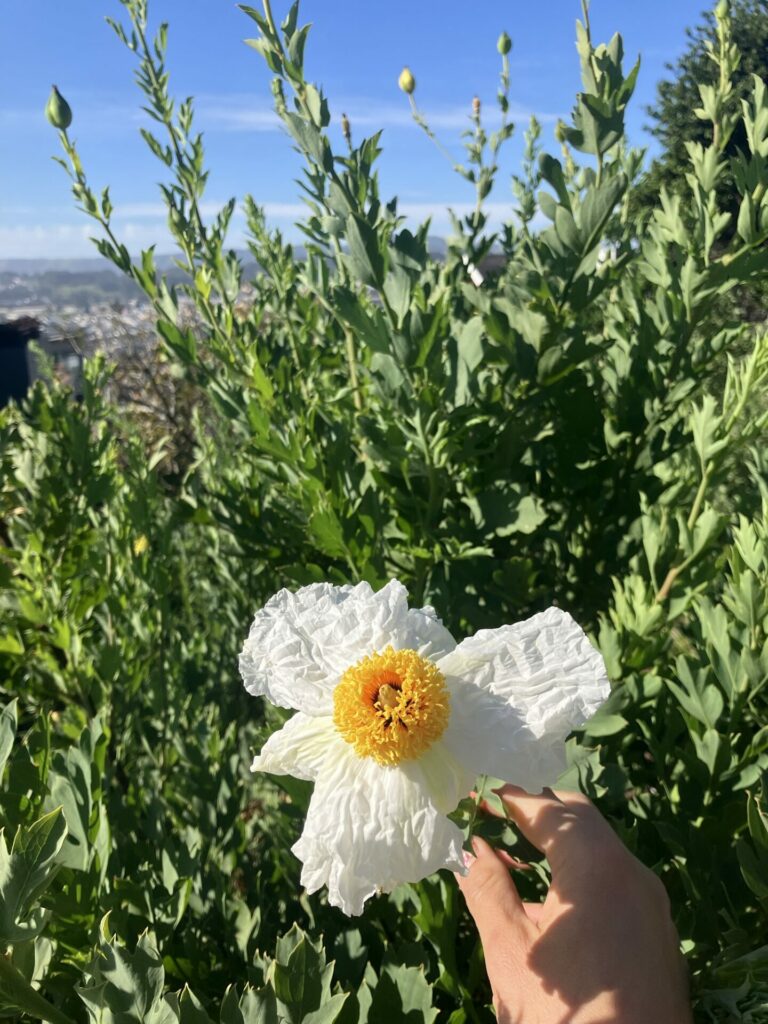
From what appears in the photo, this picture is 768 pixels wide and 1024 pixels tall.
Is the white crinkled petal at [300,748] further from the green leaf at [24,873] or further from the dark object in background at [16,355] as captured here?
the dark object in background at [16,355]

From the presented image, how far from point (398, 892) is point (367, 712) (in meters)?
0.51

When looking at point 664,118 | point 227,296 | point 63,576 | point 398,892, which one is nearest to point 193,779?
point 398,892

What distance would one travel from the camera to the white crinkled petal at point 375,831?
23.7 inches

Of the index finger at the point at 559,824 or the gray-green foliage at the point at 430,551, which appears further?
the gray-green foliage at the point at 430,551

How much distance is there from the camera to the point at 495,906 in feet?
2.51

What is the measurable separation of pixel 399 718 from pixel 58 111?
118 centimetres

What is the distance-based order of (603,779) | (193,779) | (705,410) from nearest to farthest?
(603,779) < (705,410) < (193,779)

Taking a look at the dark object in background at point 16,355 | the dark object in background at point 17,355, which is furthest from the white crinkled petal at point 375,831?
the dark object in background at point 16,355

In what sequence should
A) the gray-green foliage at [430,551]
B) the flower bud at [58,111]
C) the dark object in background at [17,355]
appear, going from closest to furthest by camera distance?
the gray-green foliage at [430,551], the flower bud at [58,111], the dark object in background at [17,355]

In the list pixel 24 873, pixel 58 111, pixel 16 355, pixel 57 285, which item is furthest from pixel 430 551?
pixel 57 285

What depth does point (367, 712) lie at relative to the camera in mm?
632

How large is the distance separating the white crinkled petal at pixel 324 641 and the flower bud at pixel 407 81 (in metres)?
1.19

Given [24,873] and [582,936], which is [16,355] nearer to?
[24,873]

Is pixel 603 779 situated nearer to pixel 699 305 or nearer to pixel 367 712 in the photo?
pixel 367 712
